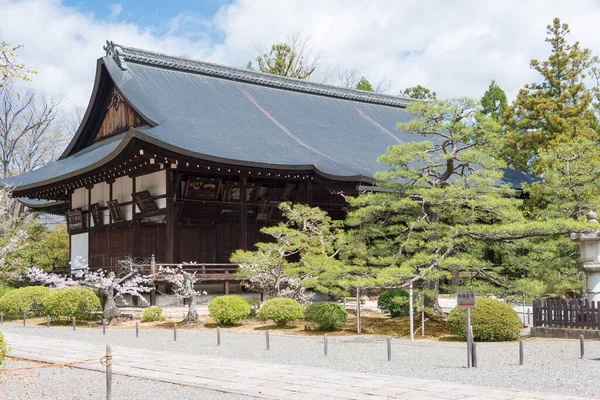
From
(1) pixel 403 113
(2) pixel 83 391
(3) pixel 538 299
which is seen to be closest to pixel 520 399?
(2) pixel 83 391

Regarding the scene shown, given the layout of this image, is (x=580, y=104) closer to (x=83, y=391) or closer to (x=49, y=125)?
(x=83, y=391)

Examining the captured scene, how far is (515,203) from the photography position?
1748 cm

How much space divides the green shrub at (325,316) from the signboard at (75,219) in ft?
50.5

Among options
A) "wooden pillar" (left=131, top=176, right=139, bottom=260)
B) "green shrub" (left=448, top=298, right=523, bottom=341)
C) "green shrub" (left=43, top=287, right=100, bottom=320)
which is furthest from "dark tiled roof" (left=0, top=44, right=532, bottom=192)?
"green shrub" (left=448, top=298, right=523, bottom=341)

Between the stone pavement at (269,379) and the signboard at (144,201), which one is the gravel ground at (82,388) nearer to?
the stone pavement at (269,379)

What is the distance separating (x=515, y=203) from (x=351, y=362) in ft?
24.6

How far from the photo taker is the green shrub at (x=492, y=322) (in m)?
15.0

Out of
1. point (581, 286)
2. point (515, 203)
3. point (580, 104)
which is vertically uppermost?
point (580, 104)

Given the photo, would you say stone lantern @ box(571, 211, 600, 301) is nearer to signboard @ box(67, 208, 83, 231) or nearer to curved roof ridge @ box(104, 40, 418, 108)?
curved roof ridge @ box(104, 40, 418, 108)

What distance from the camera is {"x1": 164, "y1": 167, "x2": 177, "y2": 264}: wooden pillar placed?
23.0 metres

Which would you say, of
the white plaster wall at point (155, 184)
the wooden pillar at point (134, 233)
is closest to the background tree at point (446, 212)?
the white plaster wall at point (155, 184)

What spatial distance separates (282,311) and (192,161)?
6513mm

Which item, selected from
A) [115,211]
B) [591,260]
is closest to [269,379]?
[591,260]

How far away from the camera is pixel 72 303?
66.4 feet
